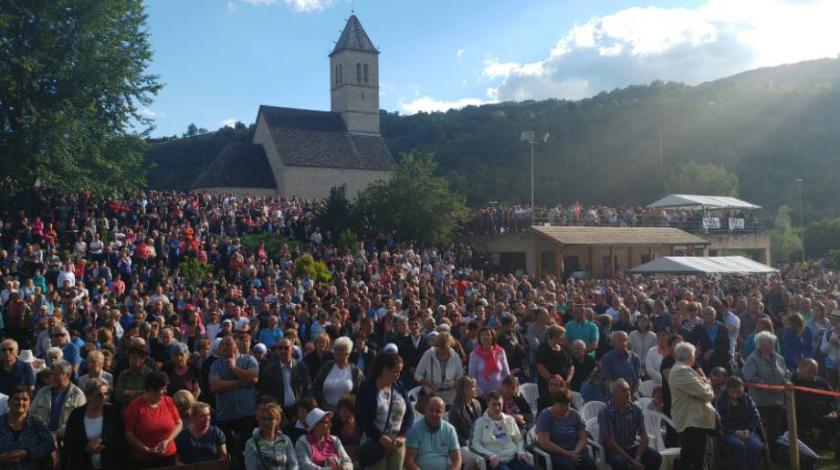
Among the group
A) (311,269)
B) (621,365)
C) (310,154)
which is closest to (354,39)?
(310,154)

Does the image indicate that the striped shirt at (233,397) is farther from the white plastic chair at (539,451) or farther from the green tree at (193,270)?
the green tree at (193,270)

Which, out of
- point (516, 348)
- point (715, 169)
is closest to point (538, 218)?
point (516, 348)

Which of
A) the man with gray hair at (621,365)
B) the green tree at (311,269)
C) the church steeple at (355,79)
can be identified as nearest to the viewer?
the man with gray hair at (621,365)

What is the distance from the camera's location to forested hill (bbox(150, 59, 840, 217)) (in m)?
68.4

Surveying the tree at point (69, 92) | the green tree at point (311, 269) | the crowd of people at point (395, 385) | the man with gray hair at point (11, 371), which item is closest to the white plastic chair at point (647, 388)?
the crowd of people at point (395, 385)

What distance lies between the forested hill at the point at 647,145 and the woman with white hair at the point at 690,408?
2268 inches

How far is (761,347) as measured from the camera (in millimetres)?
8812

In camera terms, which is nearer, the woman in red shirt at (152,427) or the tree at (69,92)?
the woman in red shirt at (152,427)

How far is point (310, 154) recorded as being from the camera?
46375mm

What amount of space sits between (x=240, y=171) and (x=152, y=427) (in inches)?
1603

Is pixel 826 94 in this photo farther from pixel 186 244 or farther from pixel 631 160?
pixel 186 244

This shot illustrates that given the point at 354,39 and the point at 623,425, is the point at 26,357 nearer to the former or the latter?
the point at 623,425

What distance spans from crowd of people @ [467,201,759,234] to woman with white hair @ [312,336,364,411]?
24.1 metres

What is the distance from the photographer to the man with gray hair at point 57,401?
702cm
